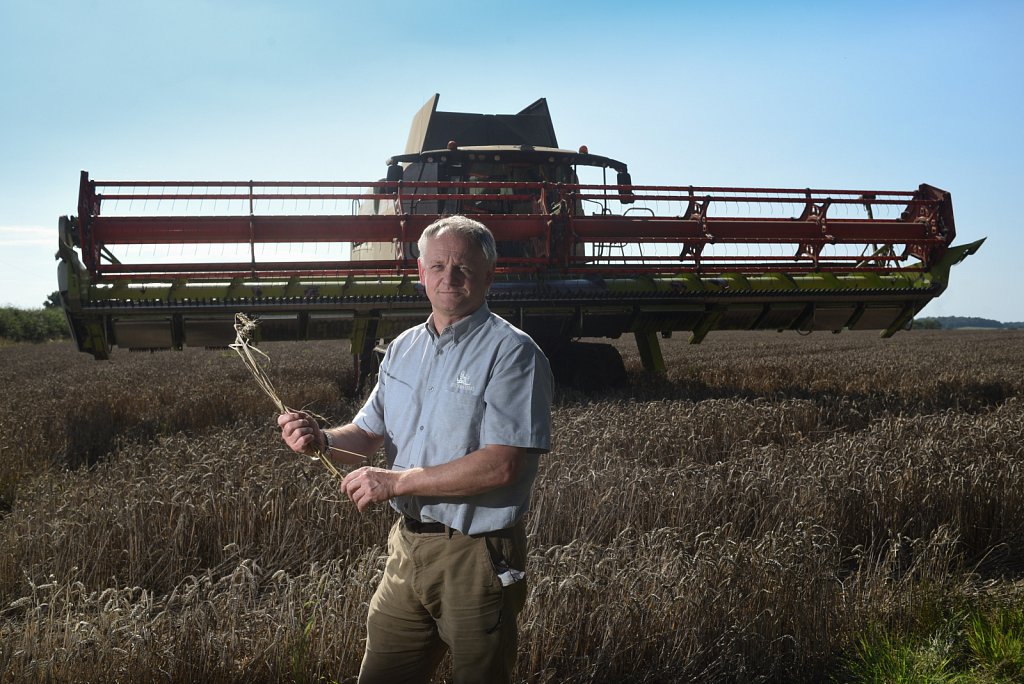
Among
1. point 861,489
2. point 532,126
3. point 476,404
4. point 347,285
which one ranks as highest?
point 532,126

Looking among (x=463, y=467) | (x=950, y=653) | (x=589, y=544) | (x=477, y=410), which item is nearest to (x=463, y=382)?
(x=477, y=410)

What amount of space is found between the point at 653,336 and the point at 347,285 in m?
3.43

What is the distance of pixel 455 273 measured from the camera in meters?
2.11

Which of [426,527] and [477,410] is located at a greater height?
[477,410]

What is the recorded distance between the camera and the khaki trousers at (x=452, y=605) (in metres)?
2.10

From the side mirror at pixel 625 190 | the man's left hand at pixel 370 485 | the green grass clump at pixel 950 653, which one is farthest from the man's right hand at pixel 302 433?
the side mirror at pixel 625 190

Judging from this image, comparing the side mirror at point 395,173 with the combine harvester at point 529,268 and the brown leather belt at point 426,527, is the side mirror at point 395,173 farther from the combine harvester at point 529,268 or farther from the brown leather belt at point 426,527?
the brown leather belt at point 426,527

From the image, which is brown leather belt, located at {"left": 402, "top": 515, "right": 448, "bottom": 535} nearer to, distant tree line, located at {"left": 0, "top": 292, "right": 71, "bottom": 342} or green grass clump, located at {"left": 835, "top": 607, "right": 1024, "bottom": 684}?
green grass clump, located at {"left": 835, "top": 607, "right": 1024, "bottom": 684}

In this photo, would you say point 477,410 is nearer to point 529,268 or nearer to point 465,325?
point 465,325

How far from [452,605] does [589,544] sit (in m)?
1.61

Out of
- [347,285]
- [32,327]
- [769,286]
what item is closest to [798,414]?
[769,286]

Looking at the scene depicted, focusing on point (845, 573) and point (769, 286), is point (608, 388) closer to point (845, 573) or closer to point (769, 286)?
point (769, 286)

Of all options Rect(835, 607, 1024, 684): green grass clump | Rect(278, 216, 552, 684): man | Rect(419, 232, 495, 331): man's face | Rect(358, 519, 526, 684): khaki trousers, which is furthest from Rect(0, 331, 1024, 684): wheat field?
Rect(419, 232, 495, 331): man's face

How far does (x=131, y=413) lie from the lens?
9.01 metres
